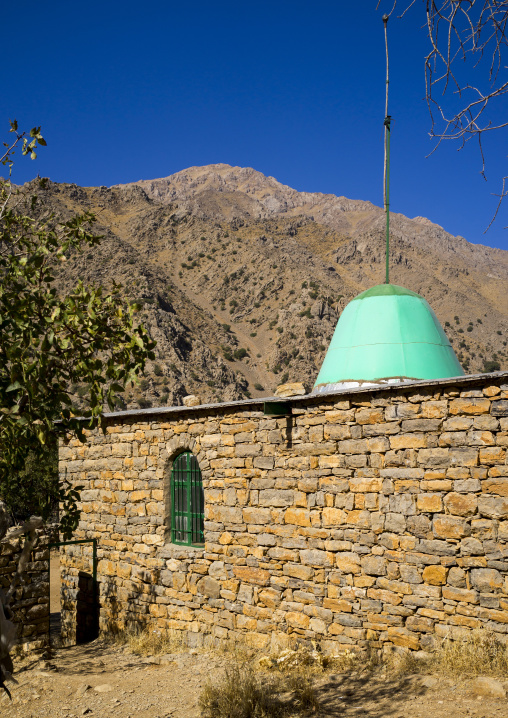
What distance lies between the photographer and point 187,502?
8758 millimetres

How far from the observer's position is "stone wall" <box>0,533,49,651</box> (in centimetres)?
790

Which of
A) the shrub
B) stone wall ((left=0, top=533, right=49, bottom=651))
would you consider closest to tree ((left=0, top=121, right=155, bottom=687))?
stone wall ((left=0, top=533, right=49, bottom=651))

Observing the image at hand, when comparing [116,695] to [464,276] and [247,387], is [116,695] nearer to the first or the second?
Result: [247,387]

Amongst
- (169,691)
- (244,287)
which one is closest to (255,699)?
(169,691)

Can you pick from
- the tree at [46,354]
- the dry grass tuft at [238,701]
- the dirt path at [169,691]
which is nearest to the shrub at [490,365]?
the dirt path at [169,691]

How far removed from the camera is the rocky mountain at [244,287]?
42.0 metres

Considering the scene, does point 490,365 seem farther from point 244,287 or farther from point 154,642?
point 154,642

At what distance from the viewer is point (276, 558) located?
7430mm

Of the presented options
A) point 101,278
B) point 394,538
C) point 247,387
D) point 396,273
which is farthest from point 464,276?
point 394,538

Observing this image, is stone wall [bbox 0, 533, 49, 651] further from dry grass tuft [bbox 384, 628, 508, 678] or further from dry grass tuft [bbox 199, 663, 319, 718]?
dry grass tuft [bbox 384, 628, 508, 678]

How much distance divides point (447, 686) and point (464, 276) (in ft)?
226

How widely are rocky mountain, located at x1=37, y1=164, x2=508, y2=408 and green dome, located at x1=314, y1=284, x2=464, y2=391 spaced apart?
26030 millimetres

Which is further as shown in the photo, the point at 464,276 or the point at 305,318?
the point at 464,276

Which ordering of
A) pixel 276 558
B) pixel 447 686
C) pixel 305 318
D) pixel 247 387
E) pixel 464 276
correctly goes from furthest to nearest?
1. pixel 464 276
2. pixel 305 318
3. pixel 247 387
4. pixel 276 558
5. pixel 447 686
